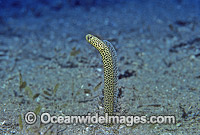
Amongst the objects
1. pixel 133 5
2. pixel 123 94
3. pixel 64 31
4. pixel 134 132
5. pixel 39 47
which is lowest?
pixel 134 132

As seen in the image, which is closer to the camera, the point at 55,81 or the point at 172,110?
the point at 172,110

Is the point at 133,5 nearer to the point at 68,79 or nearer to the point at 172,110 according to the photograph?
the point at 68,79

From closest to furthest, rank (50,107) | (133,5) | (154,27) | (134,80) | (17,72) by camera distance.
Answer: (50,107) < (134,80) < (17,72) < (154,27) < (133,5)

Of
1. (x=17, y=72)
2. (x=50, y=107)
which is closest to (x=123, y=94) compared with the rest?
(x=50, y=107)

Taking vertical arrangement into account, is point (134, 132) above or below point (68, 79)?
below

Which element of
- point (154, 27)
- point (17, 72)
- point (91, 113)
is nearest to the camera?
point (91, 113)

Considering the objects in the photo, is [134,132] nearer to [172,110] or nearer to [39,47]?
[172,110]
